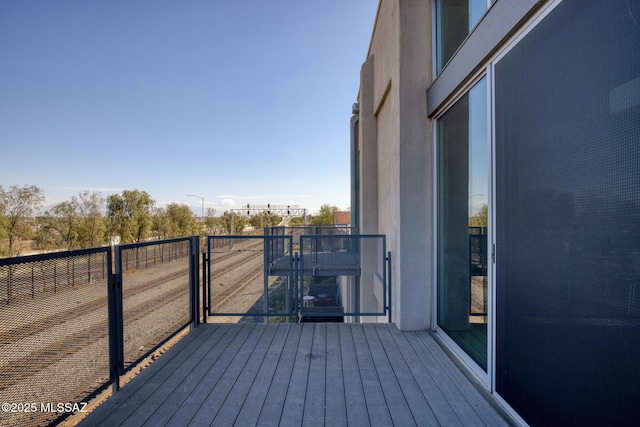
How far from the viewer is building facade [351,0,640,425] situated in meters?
1.28

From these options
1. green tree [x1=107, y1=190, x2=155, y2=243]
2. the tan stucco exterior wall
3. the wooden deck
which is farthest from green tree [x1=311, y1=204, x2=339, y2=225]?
the wooden deck

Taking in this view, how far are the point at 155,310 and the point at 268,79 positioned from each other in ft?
48.9

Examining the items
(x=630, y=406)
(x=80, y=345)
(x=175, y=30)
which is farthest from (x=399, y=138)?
(x=175, y=30)

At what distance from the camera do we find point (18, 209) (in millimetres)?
15422

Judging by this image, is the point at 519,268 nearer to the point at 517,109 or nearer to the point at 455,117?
the point at 517,109

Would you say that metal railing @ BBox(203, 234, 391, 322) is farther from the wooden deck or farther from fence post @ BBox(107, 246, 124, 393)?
fence post @ BBox(107, 246, 124, 393)

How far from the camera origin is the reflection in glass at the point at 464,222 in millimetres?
2617

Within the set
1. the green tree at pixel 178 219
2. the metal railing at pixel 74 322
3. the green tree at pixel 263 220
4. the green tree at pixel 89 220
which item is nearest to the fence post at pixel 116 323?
the metal railing at pixel 74 322

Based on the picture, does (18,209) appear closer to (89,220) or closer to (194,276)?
(89,220)

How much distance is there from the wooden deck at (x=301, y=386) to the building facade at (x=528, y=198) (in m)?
0.36

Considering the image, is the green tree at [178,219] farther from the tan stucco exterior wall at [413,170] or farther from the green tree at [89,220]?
the tan stucco exterior wall at [413,170]

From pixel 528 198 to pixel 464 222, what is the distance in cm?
115

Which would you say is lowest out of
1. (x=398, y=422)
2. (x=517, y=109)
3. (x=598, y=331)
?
(x=398, y=422)

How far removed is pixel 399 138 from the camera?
12.6ft
